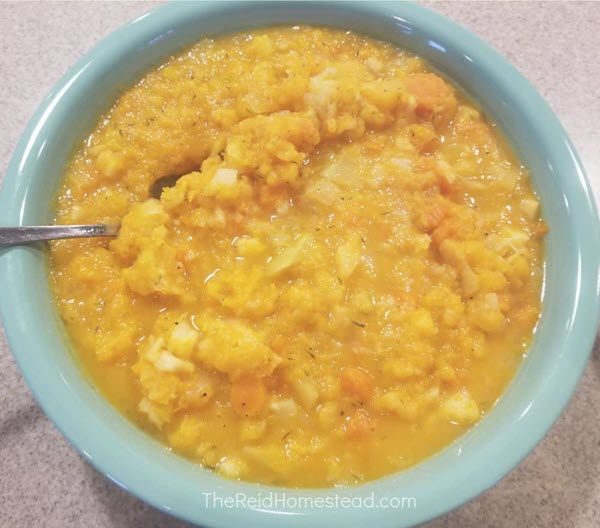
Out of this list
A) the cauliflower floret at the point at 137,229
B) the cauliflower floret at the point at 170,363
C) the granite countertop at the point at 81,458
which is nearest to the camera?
the cauliflower floret at the point at 170,363

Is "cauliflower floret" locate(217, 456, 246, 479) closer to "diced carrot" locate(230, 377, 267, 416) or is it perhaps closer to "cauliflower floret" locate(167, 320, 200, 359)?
"diced carrot" locate(230, 377, 267, 416)

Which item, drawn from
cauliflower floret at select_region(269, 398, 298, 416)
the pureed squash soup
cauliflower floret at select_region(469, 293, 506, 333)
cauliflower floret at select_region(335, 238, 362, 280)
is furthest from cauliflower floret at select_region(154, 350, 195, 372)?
cauliflower floret at select_region(469, 293, 506, 333)

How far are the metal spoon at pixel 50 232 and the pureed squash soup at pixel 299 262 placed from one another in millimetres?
48

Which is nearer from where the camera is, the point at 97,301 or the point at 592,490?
the point at 97,301

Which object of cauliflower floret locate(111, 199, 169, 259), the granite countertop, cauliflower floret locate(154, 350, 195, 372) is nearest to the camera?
cauliflower floret locate(154, 350, 195, 372)

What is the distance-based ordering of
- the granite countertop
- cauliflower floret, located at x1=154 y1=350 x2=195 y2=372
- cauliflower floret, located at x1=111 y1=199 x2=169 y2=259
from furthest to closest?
the granite countertop
cauliflower floret, located at x1=111 y1=199 x2=169 y2=259
cauliflower floret, located at x1=154 y1=350 x2=195 y2=372

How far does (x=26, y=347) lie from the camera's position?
55.8 inches

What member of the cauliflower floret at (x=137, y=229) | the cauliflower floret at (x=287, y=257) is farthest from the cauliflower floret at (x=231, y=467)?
the cauliflower floret at (x=137, y=229)

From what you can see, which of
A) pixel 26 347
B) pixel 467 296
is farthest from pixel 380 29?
pixel 26 347

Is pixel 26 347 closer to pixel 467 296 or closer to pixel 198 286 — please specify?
pixel 198 286

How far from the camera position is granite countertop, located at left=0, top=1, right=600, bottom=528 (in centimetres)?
166

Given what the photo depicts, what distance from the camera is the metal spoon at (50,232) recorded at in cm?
148

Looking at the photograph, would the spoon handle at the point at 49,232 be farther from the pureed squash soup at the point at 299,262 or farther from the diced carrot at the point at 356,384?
the diced carrot at the point at 356,384

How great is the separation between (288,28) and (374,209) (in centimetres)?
74
